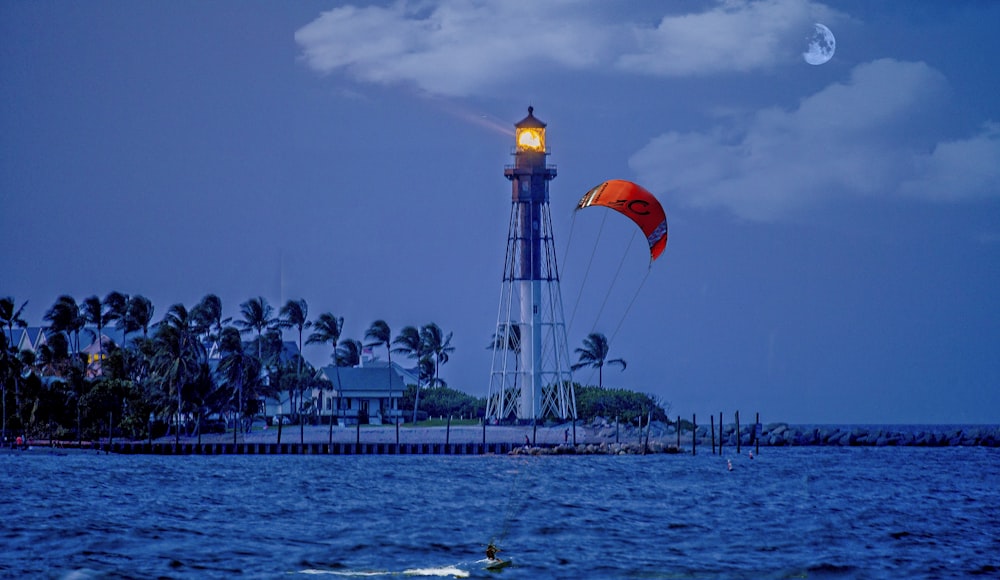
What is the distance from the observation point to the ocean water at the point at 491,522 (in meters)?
27.0

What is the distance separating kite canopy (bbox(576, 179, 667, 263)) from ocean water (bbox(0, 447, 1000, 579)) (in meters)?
9.31

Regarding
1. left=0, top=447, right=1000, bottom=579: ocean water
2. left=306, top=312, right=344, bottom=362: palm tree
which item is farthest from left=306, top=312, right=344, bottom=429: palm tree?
left=0, top=447, right=1000, bottom=579: ocean water

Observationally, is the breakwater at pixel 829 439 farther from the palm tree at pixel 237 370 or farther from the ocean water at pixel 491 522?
the ocean water at pixel 491 522

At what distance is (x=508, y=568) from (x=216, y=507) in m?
16.2

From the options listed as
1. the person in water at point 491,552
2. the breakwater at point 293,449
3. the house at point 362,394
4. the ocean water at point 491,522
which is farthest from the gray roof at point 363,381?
the person in water at point 491,552

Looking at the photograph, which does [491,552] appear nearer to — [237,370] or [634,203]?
[634,203]

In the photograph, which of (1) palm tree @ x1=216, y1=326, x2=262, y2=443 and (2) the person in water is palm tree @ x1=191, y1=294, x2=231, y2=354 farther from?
(2) the person in water

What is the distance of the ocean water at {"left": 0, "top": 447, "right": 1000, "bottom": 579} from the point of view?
1061 inches

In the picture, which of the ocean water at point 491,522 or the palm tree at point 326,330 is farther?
the palm tree at point 326,330

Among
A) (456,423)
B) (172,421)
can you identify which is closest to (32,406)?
(172,421)

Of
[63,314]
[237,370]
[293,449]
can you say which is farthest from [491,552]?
[63,314]

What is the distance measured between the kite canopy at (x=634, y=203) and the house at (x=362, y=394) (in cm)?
7226

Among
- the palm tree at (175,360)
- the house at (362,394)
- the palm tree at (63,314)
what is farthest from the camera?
the house at (362,394)

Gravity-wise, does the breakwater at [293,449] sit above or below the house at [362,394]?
below
